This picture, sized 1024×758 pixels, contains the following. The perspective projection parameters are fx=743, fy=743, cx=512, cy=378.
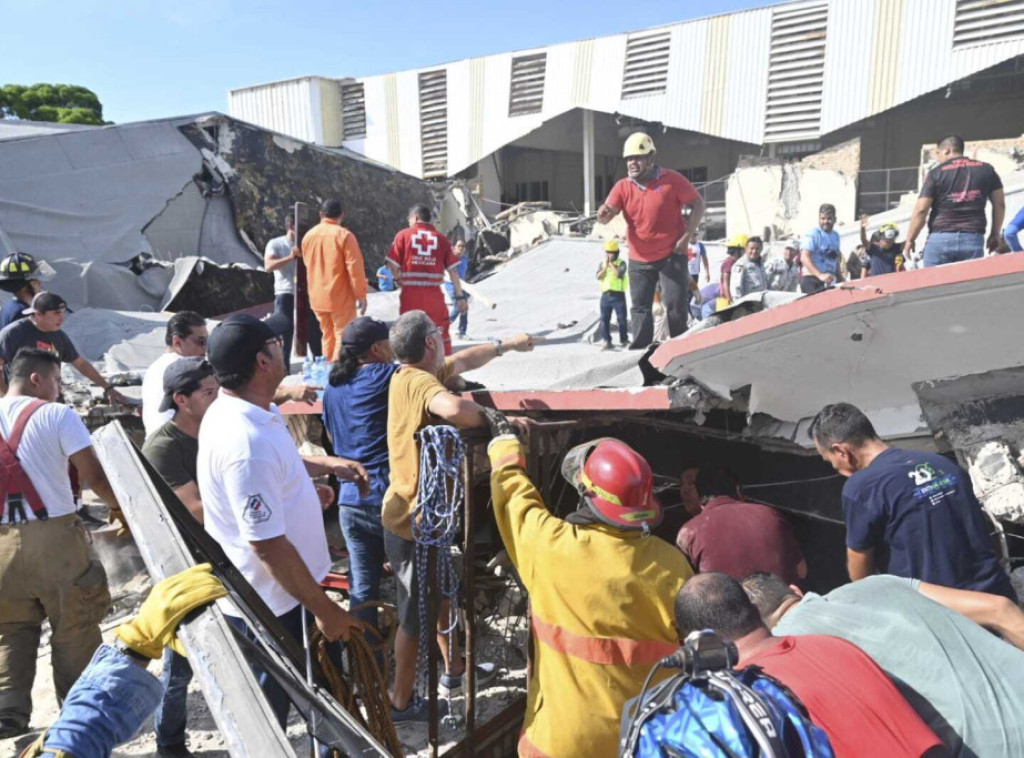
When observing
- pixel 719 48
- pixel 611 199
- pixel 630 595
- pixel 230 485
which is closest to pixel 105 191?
pixel 611 199

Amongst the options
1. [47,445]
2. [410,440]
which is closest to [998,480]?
[410,440]

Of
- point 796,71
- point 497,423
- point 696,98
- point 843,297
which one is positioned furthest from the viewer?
point 696,98

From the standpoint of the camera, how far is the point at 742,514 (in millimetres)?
3461

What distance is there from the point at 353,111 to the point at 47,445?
26014mm

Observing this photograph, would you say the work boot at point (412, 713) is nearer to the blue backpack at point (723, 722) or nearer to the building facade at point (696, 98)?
the blue backpack at point (723, 722)

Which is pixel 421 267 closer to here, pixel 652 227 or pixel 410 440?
pixel 652 227

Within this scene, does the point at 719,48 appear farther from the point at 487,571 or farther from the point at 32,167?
the point at 487,571

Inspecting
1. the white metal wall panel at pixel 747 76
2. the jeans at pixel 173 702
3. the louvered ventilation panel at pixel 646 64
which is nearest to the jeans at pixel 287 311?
the jeans at pixel 173 702

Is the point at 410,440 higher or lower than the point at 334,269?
lower

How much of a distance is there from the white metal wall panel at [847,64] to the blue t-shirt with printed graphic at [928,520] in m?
19.5

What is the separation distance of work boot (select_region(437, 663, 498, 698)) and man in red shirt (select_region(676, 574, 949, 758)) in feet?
7.05

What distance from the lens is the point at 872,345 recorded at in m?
3.42

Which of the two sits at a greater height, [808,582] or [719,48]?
[719,48]

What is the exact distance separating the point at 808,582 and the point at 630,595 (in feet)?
9.57
